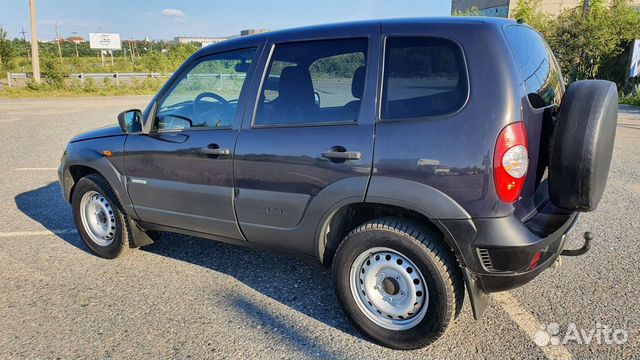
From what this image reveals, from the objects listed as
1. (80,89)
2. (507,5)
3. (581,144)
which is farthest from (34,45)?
(507,5)

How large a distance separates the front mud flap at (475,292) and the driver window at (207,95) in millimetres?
1892

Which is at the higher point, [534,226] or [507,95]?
[507,95]

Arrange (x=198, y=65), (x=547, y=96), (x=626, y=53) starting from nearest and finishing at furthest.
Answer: (x=547, y=96), (x=198, y=65), (x=626, y=53)

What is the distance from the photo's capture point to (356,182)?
2676 millimetres

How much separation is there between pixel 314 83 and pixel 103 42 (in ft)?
→ 200

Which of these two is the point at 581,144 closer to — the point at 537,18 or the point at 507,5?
the point at 537,18

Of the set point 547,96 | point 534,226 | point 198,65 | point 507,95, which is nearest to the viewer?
point 507,95

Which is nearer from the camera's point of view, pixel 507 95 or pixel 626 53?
pixel 507 95

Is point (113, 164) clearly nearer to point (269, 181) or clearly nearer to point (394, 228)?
point (269, 181)

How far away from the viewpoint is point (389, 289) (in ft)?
9.17

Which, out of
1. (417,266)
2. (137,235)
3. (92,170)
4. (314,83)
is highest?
(314,83)

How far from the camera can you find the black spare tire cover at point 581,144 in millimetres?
2396

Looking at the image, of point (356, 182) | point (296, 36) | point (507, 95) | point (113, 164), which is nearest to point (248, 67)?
point (296, 36)

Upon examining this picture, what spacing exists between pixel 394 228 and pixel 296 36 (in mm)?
1483
